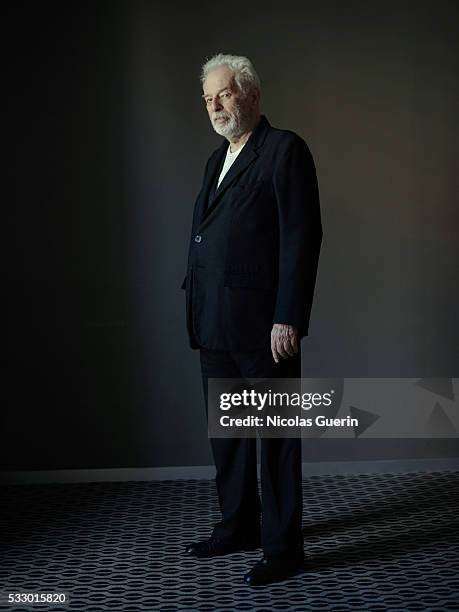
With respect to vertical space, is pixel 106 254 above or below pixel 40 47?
below

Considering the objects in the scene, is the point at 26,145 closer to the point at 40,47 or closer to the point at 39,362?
the point at 40,47

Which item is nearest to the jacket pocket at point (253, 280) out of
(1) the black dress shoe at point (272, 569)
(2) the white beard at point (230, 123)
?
(2) the white beard at point (230, 123)

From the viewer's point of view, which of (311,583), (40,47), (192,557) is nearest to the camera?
(311,583)

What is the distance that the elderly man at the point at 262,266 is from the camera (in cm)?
289

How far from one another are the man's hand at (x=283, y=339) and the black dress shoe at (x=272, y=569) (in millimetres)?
574

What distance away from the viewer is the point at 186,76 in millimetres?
4035

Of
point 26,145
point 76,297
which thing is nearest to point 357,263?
point 76,297

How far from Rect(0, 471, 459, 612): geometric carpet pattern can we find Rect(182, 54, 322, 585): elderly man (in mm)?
161

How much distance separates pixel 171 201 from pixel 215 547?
4.81 ft

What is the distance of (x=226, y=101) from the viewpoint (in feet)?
9.84

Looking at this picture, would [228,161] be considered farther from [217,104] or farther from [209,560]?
[209,560]

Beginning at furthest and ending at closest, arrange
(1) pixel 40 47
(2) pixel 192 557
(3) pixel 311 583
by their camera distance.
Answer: (1) pixel 40 47 → (2) pixel 192 557 → (3) pixel 311 583

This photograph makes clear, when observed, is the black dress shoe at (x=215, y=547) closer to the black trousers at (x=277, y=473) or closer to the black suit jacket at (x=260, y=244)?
the black trousers at (x=277, y=473)

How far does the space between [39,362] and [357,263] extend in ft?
4.24
